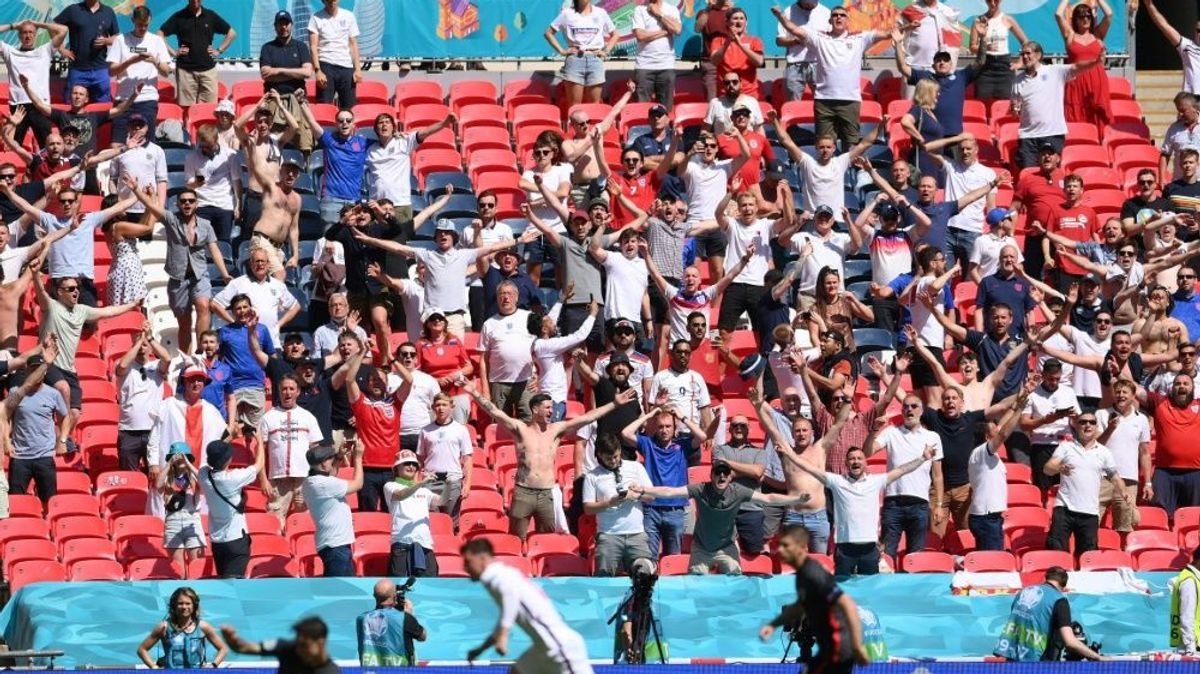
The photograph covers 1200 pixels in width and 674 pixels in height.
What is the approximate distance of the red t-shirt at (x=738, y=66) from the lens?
25.1 meters

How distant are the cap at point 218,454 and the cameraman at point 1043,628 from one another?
5.93 meters

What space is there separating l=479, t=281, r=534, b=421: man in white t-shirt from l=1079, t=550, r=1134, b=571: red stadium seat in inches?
186

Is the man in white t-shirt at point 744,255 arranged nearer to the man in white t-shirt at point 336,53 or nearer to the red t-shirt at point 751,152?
the red t-shirt at point 751,152

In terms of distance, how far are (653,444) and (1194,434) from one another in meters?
4.60

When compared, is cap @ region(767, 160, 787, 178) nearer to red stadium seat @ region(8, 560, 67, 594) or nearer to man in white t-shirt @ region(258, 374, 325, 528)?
man in white t-shirt @ region(258, 374, 325, 528)

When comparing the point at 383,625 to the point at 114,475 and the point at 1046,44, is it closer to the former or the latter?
the point at 114,475

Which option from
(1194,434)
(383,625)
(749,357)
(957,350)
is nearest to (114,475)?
(383,625)

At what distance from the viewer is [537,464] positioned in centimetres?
1992

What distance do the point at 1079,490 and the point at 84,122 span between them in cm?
1004

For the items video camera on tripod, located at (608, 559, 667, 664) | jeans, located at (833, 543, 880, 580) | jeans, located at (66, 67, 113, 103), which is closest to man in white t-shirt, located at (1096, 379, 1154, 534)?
jeans, located at (833, 543, 880, 580)

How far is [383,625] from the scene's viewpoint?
17312 mm

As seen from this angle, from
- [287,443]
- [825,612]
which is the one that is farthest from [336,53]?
[825,612]

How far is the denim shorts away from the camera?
2527cm

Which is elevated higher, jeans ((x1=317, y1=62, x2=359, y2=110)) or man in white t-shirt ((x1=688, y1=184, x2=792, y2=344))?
jeans ((x1=317, y1=62, x2=359, y2=110))
